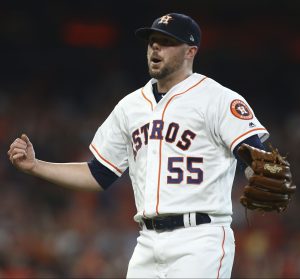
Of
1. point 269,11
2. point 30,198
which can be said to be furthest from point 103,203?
point 269,11

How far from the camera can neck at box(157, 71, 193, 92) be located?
3.30m

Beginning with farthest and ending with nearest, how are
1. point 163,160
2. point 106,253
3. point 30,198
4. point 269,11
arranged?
point 269,11 → point 30,198 → point 106,253 → point 163,160

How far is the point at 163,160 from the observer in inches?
123

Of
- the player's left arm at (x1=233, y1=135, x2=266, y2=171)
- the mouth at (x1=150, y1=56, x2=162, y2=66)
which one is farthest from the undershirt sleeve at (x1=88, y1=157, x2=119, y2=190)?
the player's left arm at (x1=233, y1=135, x2=266, y2=171)

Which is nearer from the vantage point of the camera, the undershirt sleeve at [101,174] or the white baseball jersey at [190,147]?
the white baseball jersey at [190,147]

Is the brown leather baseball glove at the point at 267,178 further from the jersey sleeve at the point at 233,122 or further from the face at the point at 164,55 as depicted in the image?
the face at the point at 164,55

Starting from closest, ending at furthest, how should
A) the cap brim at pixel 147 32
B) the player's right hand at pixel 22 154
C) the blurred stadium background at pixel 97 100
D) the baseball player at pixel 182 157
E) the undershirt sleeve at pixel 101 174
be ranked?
the baseball player at pixel 182 157 < the cap brim at pixel 147 32 < the player's right hand at pixel 22 154 < the undershirt sleeve at pixel 101 174 < the blurred stadium background at pixel 97 100

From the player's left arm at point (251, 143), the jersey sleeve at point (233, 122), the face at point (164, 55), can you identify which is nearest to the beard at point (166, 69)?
the face at point (164, 55)

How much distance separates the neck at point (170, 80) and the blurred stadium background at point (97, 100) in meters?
3.62

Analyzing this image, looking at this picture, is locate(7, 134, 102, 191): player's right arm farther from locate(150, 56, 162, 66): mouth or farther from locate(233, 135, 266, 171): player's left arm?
locate(233, 135, 266, 171): player's left arm

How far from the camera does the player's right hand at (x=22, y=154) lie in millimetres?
3320

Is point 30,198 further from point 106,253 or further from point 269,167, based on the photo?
point 269,167

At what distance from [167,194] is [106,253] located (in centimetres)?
400

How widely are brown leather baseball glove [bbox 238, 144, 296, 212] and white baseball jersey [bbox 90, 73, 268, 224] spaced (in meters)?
0.13
